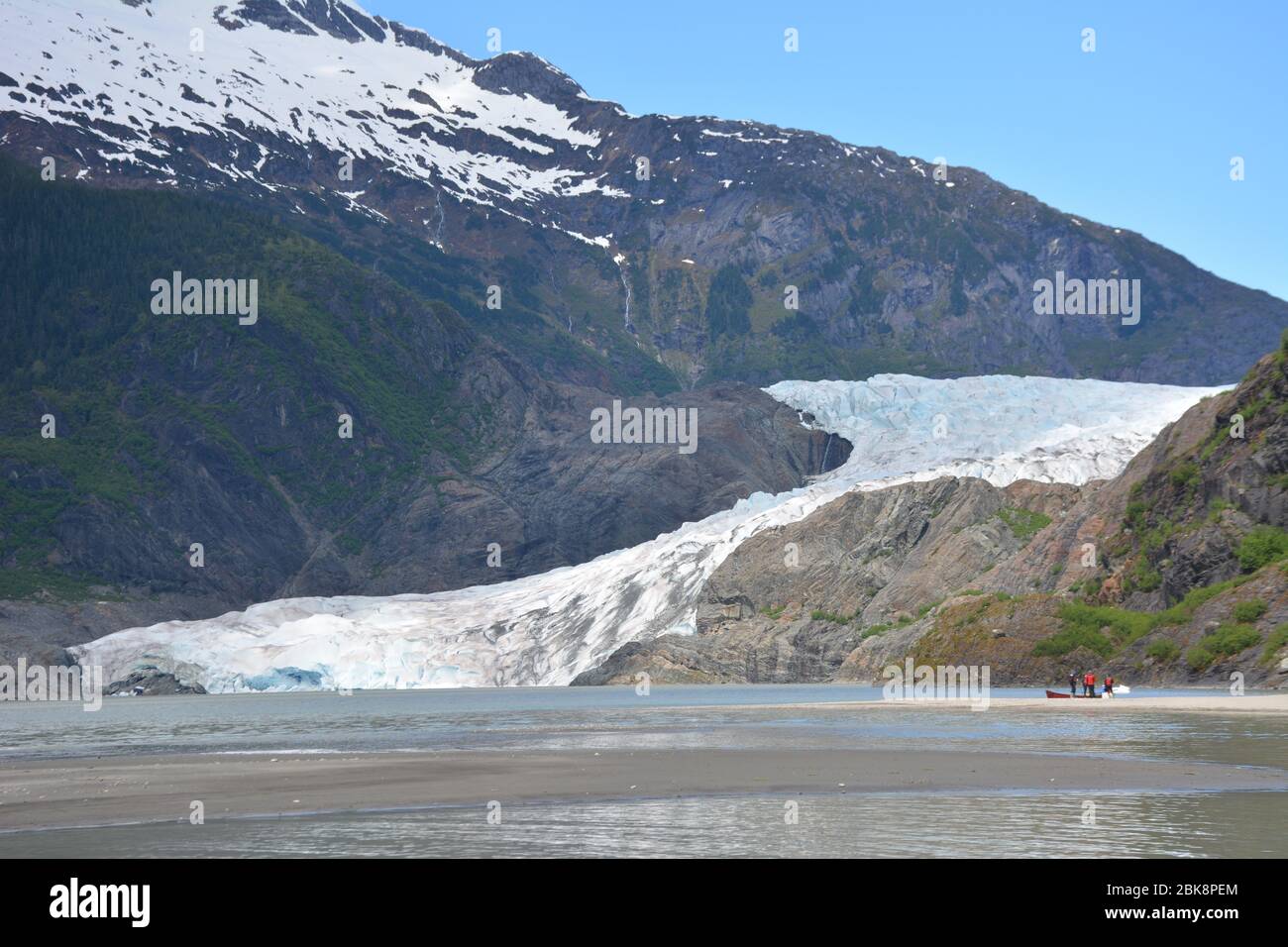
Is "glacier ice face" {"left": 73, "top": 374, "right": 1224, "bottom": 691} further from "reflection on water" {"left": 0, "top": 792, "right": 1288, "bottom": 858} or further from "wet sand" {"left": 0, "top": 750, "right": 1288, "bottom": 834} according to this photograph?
"reflection on water" {"left": 0, "top": 792, "right": 1288, "bottom": 858}

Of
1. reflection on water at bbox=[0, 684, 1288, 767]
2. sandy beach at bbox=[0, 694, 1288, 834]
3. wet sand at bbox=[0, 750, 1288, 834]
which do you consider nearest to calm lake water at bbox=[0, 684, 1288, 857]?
reflection on water at bbox=[0, 684, 1288, 767]

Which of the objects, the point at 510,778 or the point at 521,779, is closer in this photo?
the point at 521,779

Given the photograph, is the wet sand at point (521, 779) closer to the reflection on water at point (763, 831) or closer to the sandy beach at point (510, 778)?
the sandy beach at point (510, 778)

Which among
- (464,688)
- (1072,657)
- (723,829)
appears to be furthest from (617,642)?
(723,829)

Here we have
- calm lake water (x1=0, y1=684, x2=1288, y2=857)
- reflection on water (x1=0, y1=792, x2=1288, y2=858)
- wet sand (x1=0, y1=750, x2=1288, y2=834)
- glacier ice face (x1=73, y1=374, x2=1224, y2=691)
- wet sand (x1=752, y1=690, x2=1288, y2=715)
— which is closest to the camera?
reflection on water (x1=0, y1=792, x2=1288, y2=858)

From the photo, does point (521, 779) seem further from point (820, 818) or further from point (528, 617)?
point (528, 617)

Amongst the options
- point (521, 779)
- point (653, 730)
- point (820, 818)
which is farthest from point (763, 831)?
point (653, 730)
